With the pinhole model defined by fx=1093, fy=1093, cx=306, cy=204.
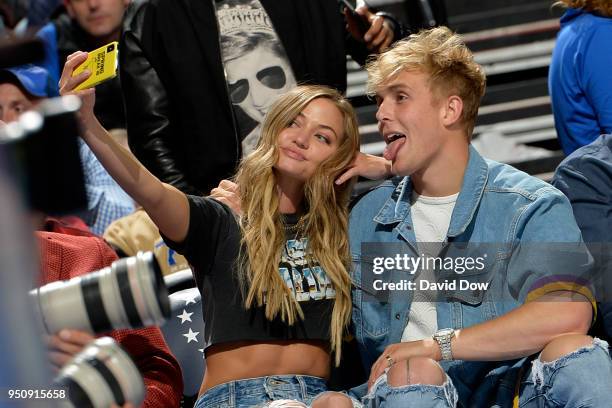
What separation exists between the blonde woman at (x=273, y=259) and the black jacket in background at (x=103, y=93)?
1450 millimetres

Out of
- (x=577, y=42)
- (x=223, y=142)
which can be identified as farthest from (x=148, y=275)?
(x=577, y=42)

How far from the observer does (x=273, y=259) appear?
9.82 ft

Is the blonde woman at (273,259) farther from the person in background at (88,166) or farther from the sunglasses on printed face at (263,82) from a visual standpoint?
the person in background at (88,166)

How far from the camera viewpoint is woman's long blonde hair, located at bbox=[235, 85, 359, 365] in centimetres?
296

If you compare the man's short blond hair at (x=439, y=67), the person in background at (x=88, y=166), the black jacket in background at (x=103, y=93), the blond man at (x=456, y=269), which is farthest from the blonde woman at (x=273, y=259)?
the black jacket in background at (x=103, y=93)

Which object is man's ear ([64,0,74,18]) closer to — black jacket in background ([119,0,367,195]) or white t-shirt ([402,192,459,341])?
black jacket in background ([119,0,367,195])

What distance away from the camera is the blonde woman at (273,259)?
2.88 metres

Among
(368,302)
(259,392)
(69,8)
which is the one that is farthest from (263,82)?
(69,8)

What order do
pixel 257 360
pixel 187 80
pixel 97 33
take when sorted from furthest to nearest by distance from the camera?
pixel 97 33
pixel 187 80
pixel 257 360

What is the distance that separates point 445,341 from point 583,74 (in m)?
1.35

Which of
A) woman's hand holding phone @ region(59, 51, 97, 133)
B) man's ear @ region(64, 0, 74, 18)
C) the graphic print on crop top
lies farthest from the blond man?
man's ear @ region(64, 0, 74, 18)

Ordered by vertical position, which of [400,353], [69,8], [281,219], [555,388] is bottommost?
[555,388]

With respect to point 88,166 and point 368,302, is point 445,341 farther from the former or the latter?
point 88,166

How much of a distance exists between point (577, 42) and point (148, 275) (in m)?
2.43
